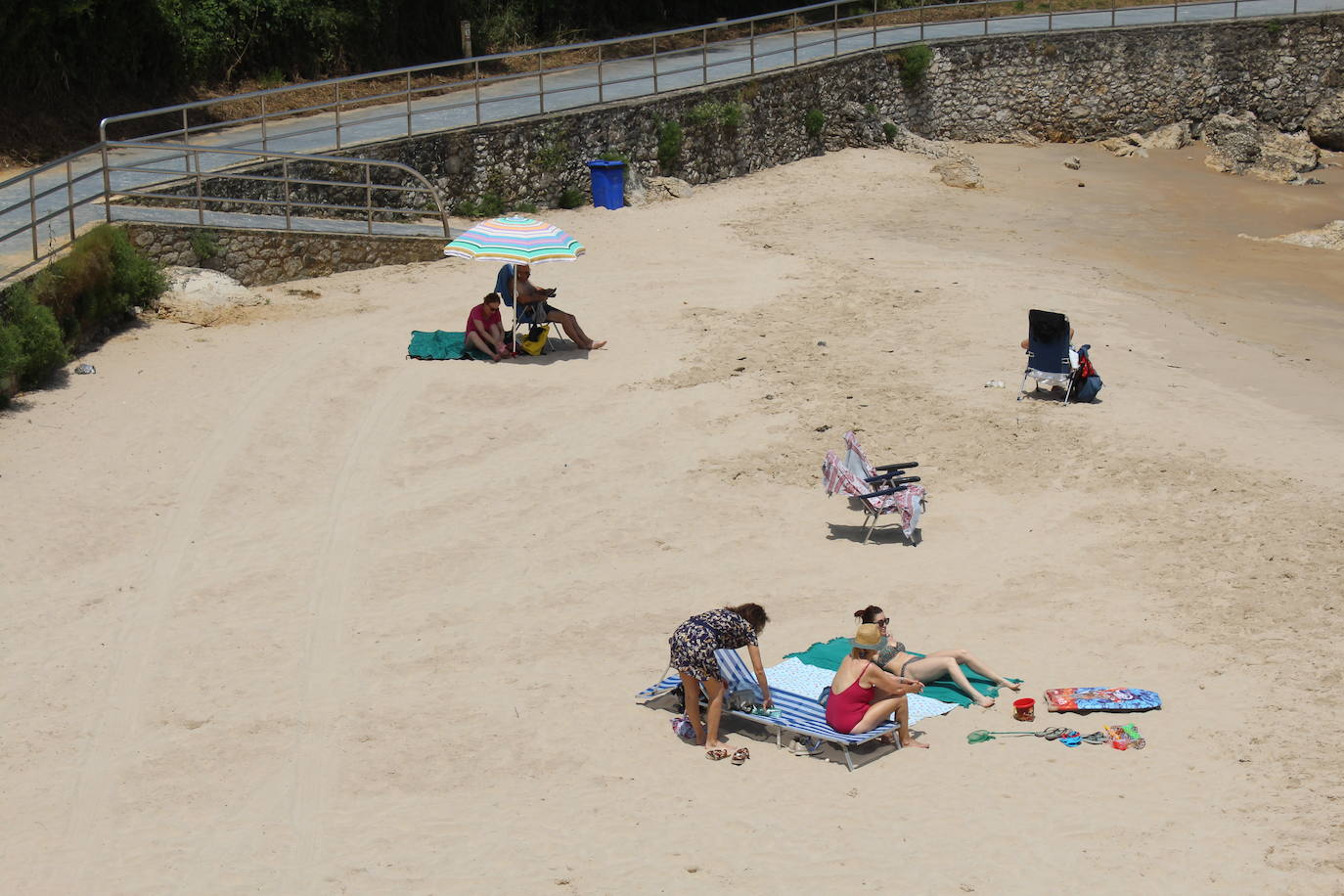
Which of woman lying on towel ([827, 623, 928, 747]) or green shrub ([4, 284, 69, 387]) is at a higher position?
green shrub ([4, 284, 69, 387])

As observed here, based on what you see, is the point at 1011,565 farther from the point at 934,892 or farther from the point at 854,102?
the point at 854,102

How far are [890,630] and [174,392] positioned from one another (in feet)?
24.9

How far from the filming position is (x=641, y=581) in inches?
456

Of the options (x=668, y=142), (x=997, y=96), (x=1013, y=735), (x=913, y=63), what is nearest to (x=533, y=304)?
(x=668, y=142)

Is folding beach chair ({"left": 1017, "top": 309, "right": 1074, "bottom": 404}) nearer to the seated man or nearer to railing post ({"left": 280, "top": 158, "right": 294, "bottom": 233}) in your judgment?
the seated man

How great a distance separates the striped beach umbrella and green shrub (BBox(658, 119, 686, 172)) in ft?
25.7

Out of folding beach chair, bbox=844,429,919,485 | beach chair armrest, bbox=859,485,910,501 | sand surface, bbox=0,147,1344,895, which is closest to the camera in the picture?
sand surface, bbox=0,147,1344,895

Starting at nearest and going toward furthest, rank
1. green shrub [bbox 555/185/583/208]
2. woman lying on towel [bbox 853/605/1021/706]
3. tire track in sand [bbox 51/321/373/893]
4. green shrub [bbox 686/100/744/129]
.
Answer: tire track in sand [bbox 51/321/373/893] < woman lying on towel [bbox 853/605/1021/706] < green shrub [bbox 555/185/583/208] < green shrub [bbox 686/100/744/129]

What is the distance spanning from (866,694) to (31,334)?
921 centimetres

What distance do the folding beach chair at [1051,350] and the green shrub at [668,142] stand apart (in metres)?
10.1

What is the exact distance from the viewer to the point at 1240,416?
1436cm

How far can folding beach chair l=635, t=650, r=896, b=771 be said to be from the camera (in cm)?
911

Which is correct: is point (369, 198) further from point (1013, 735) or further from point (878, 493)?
point (1013, 735)

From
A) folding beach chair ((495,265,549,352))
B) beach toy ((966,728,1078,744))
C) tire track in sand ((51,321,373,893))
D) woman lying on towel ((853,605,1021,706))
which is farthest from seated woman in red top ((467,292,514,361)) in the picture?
beach toy ((966,728,1078,744))
